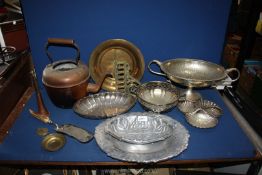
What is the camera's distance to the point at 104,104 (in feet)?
4.22

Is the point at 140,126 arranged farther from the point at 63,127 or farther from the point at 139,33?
the point at 139,33

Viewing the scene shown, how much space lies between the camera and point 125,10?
4.20 feet

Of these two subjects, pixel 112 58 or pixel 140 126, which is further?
pixel 112 58

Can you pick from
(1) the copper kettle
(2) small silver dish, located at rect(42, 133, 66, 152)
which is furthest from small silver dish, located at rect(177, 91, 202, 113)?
(2) small silver dish, located at rect(42, 133, 66, 152)

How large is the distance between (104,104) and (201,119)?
1.73 feet

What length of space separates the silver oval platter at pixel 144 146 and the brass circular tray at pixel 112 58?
1.27 ft

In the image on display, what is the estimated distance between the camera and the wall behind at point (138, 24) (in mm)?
1263

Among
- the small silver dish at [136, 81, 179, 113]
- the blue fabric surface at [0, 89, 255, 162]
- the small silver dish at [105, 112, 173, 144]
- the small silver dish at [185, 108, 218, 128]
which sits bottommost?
the blue fabric surface at [0, 89, 255, 162]

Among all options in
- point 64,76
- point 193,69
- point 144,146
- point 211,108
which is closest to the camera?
point 144,146

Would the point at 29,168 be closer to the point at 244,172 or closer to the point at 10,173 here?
the point at 10,173

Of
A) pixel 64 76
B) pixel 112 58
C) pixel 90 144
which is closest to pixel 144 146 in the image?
pixel 90 144

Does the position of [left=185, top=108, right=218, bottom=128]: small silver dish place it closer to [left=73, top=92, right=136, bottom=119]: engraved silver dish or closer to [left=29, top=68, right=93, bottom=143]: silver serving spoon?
[left=73, top=92, right=136, bottom=119]: engraved silver dish

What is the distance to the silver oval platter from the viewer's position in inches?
36.6

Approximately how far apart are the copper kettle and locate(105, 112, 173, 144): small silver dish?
24cm
